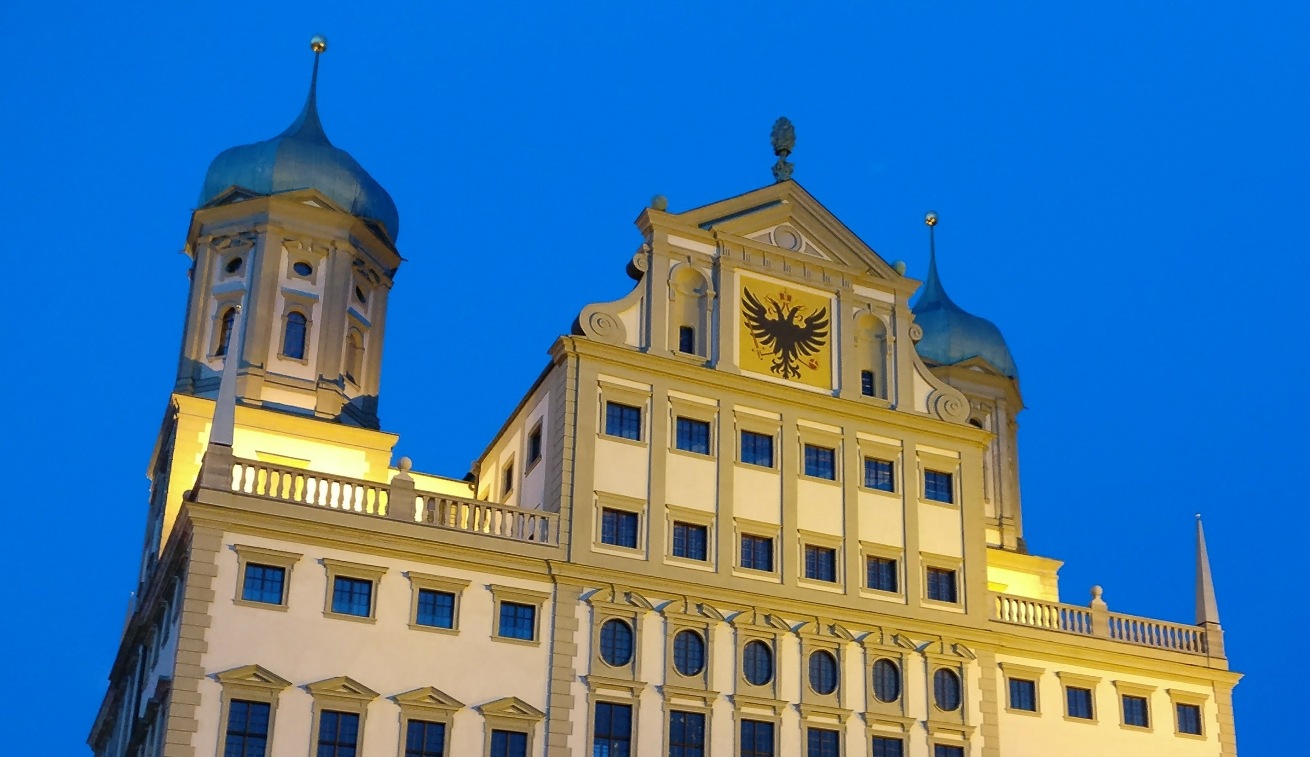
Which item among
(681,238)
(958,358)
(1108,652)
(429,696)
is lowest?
(429,696)

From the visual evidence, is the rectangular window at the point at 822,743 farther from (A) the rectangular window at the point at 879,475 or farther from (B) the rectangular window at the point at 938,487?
(B) the rectangular window at the point at 938,487

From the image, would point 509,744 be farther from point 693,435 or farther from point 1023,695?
point 1023,695

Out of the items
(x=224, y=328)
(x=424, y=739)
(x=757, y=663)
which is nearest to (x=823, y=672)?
(x=757, y=663)

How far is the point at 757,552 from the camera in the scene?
145 ft

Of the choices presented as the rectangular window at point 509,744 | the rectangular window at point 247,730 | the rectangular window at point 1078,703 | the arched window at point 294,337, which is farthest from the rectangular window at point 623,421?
the rectangular window at point 1078,703

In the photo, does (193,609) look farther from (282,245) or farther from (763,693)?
(282,245)

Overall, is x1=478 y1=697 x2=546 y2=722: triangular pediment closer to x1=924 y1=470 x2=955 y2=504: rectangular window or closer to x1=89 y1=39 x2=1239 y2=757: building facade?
x1=89 y1=39 x2=1239 y2=757: building facade

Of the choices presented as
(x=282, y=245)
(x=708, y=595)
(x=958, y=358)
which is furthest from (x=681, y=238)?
(x=958, y=358)

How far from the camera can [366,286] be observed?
2184 inches

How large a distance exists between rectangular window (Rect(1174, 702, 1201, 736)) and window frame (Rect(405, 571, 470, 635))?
2100cm

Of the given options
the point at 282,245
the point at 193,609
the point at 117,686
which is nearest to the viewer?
the point at 193,609

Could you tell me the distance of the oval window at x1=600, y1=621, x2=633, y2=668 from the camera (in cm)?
4138

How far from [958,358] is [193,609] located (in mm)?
34919

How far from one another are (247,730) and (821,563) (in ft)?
51.2
